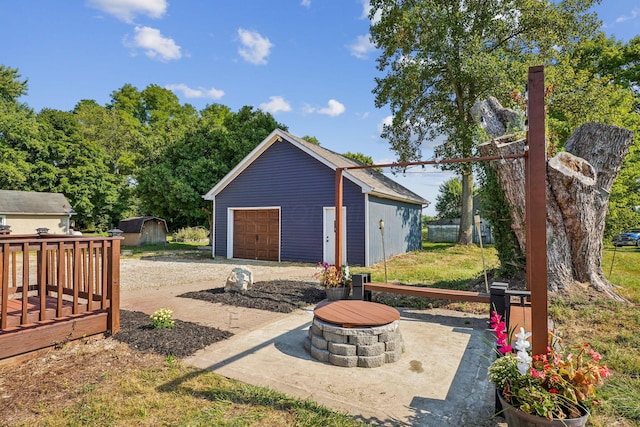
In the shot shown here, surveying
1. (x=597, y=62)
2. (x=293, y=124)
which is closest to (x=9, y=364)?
(x=293, y=124)

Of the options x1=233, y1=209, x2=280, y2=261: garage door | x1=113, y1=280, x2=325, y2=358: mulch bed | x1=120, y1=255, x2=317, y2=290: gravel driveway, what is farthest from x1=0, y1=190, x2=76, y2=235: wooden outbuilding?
x1=113, y1=280, x2=325, y2=358: mulch bed

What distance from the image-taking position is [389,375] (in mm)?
3387

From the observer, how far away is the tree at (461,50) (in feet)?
49.5

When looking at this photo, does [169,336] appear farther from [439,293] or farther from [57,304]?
[439,293]

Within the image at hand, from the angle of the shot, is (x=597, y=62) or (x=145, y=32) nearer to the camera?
(x=145, y=32)

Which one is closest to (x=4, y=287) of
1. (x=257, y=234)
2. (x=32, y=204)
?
(x=257, y=234)

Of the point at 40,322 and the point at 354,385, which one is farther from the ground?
the point at 40,322

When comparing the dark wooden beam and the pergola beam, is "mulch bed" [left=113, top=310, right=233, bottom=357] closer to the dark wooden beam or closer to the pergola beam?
the dark wooden beam

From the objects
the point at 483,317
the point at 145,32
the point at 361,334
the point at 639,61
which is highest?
the point at 639,61

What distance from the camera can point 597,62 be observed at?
73.8 ft

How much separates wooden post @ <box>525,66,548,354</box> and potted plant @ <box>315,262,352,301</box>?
4.31 m

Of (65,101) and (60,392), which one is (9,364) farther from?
(65,101)

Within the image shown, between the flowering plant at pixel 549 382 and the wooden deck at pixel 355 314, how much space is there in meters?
1.57

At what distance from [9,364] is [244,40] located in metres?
11.7
